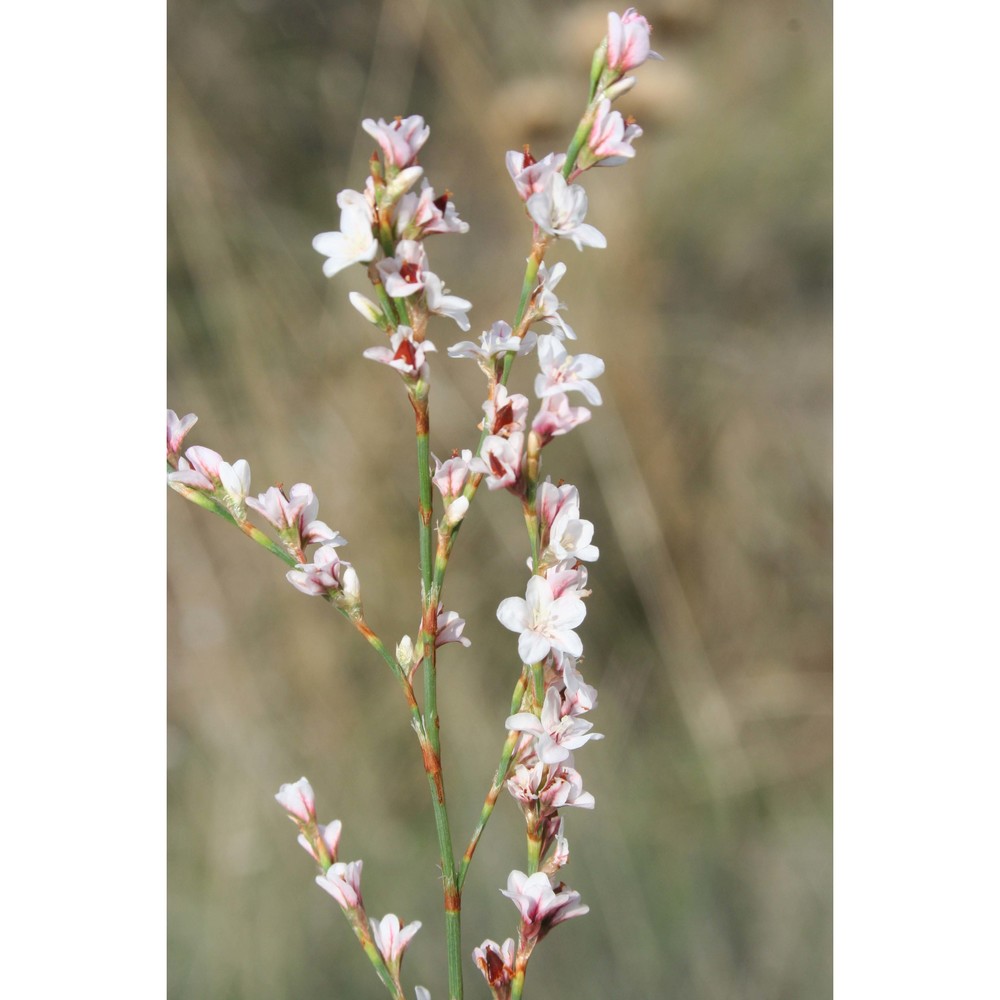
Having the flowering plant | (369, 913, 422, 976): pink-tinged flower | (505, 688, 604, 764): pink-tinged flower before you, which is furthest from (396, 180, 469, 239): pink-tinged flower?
(369, 913, 422, 976): pink-tinged flower

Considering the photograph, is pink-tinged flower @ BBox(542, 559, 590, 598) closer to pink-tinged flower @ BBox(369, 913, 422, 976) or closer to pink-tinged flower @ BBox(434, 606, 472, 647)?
pink-tinged flower @ BBox(434, 606, 472, 647)

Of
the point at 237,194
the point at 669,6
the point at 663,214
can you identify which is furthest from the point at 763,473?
the point at 237,194

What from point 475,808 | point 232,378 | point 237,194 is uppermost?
point 237,194

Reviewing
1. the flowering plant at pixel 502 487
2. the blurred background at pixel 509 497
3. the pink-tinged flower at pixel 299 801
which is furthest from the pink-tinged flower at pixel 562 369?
the blurred background at pixel 509 497

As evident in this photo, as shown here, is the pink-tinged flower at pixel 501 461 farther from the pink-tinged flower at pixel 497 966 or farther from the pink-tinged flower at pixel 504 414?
the pink-tinged flower at pixel 497 966

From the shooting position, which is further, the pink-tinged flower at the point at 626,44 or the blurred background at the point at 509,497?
the blurred background at the point at 509,497

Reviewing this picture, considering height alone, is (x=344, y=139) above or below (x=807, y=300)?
above

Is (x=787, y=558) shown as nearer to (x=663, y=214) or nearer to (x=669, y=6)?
(x=663, y=214)
